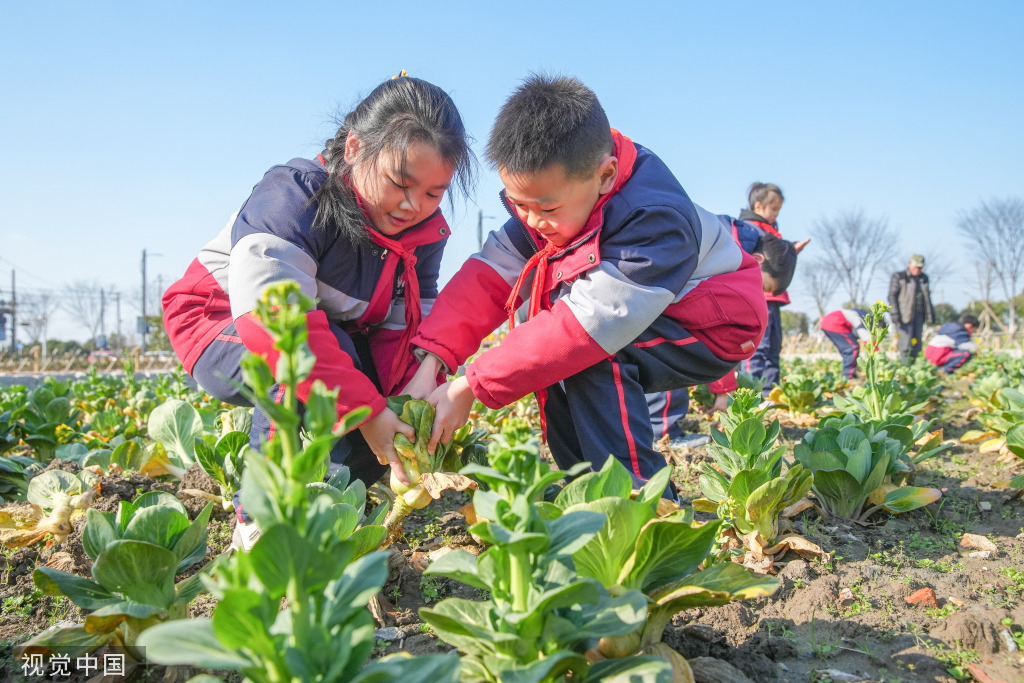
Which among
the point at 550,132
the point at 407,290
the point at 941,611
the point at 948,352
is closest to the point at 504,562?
the point at 941,611

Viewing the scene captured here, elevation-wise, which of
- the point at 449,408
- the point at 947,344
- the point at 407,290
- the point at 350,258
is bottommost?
the point at 947,344

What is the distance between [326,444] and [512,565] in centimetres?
44

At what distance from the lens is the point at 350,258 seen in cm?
266

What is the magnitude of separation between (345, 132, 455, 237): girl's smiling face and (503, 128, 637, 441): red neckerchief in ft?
1.18

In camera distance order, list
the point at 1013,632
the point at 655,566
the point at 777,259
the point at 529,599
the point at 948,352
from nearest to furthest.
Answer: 1. the point at 529,599
2. the point at 655,566
3. the point at 1013,632
4. the point at 777,259
5. the point at 948,352

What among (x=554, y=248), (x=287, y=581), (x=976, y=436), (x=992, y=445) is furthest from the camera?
(x=976, y=436)

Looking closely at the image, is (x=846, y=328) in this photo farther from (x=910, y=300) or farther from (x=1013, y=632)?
(x=1013, y=632)

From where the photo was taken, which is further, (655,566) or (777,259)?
(777,259)

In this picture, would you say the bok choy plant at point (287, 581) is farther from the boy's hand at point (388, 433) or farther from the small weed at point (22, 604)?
the small weed at point (22, 604)

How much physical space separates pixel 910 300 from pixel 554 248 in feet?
36.0

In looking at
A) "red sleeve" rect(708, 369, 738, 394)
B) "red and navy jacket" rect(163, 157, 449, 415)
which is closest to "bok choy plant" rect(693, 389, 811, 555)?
"red and navy jacket" rect(163, 157, 449, 415)

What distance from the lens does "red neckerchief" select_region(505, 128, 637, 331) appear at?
2436 millimetres

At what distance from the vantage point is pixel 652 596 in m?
1.52

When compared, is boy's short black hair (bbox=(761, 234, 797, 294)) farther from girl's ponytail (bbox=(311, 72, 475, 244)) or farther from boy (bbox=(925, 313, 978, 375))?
boy (bbox=(925, 313, 978, 375))
